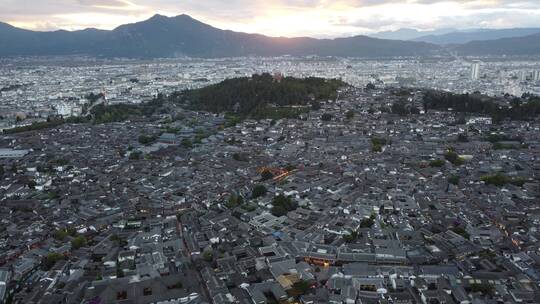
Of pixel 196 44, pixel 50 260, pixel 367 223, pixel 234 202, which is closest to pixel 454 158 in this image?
pixel 367 223

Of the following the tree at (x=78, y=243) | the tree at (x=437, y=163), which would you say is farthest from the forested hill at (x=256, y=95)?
the tree at (x=78, y=243)

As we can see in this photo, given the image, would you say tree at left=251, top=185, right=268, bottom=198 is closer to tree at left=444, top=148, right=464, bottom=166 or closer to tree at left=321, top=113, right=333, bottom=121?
tree at left=444, top=148, right=464, bottom=166

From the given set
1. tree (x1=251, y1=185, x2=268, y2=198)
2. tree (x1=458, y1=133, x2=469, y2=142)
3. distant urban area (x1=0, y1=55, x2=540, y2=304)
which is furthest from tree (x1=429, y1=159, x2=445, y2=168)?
tree (x1=251, y1=185, x2=268, y2=198)

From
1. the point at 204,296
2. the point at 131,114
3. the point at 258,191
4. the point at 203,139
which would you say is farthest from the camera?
the point at 131,114

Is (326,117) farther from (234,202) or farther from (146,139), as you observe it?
(234,202)

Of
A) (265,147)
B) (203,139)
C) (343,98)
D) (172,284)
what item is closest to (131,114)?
(203,139)

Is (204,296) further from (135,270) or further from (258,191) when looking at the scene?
(258,191)
